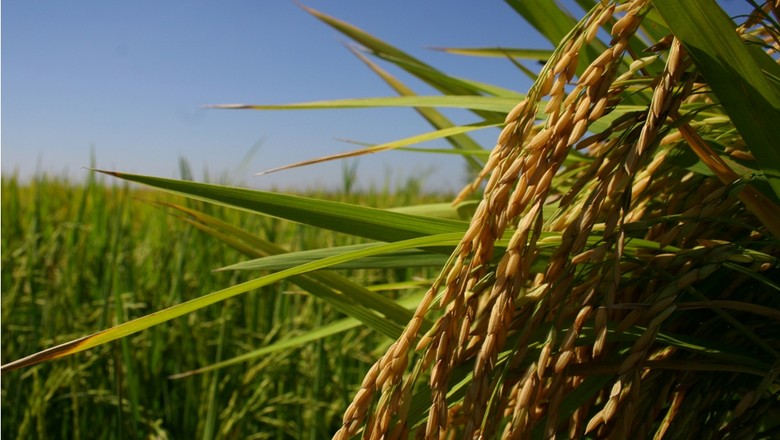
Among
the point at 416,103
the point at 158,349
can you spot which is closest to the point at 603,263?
the point at 416,103

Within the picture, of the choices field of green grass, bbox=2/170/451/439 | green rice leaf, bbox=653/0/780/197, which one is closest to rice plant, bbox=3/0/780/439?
green rice leaf, bbox=653/0/780/197

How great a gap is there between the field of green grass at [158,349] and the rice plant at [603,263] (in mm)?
1041

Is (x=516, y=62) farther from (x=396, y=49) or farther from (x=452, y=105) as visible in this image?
(x=452, y=105)

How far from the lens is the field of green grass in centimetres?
210

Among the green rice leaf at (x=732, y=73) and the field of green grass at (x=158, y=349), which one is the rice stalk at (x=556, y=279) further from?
the field of green grass at (x=158, y=349)

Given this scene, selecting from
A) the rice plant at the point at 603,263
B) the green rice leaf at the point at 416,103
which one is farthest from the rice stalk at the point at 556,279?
the green rice leaf at the point at 416,103

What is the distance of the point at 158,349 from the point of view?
2312 millimetres

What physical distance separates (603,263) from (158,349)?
1.98 metres

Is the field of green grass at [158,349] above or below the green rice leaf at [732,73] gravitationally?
below

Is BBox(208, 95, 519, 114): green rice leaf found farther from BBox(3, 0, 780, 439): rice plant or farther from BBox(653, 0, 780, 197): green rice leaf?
BBox(653, 0, 780, 197): green rice leaf

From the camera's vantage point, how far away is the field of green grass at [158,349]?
2.10 m

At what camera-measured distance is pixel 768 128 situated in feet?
2.10

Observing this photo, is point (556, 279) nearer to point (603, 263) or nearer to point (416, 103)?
point (603, 263)

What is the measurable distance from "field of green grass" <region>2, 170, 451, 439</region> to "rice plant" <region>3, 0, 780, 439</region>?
1041 millimetres
